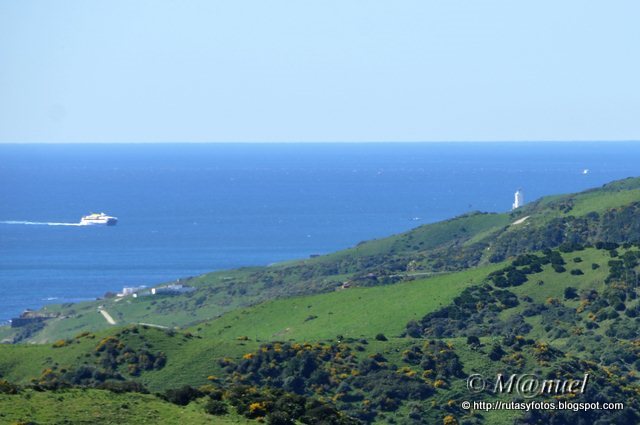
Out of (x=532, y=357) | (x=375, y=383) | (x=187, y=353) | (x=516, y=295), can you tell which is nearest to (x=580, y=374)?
(x=532, y=357)

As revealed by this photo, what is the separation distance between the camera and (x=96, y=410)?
49375 millimetres

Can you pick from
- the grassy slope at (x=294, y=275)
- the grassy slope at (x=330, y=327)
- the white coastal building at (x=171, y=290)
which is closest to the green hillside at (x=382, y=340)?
the grassy slope at (x=330, y=327)

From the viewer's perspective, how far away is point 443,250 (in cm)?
16062

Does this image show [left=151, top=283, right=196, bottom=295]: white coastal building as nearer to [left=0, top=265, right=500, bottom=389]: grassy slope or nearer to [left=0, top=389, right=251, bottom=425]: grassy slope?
[left=0, top=265, right=500, bottom=389]: grassy slope

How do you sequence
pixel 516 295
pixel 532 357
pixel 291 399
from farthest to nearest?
pixel 516 295 < pixel 532 357 < pixel 291 399

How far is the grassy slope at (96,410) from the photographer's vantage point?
155 feet

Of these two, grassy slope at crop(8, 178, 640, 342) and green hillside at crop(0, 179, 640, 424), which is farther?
grassy slope at crop(8, 178, 640, 342)

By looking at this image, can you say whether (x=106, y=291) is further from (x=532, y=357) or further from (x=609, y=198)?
(x=532, y=357)

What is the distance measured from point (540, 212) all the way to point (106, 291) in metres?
59.4

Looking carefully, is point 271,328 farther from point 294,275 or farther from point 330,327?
point 294,275

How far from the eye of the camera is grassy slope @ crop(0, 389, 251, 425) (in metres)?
47.3

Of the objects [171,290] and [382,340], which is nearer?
[382,340]

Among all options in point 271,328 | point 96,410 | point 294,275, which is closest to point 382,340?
point 271,328

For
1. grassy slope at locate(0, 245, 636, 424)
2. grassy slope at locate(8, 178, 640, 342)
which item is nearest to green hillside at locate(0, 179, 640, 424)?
grassy slope at locate(0, 245, 636, 424)
